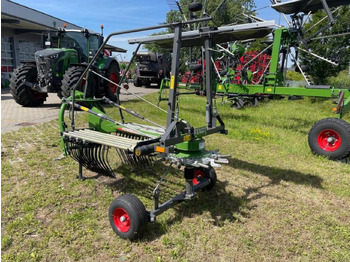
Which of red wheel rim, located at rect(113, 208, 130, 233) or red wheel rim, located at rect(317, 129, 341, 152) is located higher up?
red wheel rim, located at rect(317, 129, 341, 152)

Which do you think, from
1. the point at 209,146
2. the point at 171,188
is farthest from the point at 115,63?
the point at 171,188

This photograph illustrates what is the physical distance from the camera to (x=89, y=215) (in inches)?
121

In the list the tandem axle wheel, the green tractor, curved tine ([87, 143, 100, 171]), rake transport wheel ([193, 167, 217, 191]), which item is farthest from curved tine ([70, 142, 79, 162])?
the green tractor

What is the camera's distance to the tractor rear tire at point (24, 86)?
885cm

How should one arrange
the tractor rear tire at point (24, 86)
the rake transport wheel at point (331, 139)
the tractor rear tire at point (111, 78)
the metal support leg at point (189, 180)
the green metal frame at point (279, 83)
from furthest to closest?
1. the tractor rear tire at point (111, 78)
2. the tractor rear tire at point (24, 86)
3. the green metal frame at point (279, 83)
4. the rake transport wheel at point (331, 139)
5. the metal support leg at point (189, 180)

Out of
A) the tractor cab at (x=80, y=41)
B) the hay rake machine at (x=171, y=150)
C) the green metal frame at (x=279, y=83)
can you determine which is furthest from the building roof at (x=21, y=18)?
the hay rake machine at (x=171, y=150)

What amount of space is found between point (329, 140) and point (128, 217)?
4093 millimetres

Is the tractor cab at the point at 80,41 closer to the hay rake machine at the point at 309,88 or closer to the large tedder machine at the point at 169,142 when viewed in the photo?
→ the hay rake machine at the point at 309,88

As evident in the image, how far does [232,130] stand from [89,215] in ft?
16.0

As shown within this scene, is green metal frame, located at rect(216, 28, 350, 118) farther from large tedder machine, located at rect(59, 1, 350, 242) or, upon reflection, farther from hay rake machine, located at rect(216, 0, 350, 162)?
large tedder machine, located at rect(59, 1, 350, 242)

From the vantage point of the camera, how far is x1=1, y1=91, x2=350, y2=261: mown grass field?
8.33ft

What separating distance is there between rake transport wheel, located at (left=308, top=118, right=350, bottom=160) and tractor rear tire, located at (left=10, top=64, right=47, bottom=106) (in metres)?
8.35

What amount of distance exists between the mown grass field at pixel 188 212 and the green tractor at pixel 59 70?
3616 mm

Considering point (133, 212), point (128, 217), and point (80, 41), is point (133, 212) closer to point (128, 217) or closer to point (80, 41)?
point (128, 217)
